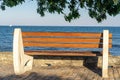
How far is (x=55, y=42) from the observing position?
971 centimetres

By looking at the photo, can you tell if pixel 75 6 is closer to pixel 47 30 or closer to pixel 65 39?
pixel 65 39

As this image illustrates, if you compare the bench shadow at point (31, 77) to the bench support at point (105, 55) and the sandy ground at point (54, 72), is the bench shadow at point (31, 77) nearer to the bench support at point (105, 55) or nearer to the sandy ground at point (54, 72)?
the sandy ground at point (54, 72)

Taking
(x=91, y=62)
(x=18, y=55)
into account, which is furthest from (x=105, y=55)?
(x=18, y=55)

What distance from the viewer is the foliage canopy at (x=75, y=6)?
9.26 m

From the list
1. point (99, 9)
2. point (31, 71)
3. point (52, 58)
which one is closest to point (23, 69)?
point (31, 71)

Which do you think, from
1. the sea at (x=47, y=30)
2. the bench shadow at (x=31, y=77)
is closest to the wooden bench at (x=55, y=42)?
the bench shadow at (x=31, y=77)

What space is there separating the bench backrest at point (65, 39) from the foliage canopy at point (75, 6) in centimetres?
43

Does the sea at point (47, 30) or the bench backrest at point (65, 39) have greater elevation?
the bench backrest at point (65, 39)

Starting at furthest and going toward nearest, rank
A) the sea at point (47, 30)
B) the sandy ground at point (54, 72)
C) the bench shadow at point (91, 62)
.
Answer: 1. the sea at point (47, 30)
2. the bench shadow at point (91, 62)
3. the sandy ground at point (54, 72)

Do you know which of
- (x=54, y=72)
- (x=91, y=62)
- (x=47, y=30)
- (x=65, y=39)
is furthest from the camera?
(x=47, y=30)

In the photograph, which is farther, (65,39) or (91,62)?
(91,62)

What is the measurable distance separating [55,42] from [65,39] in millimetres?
265

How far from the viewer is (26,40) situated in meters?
9.80

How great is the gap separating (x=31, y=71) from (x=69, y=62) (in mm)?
1356
